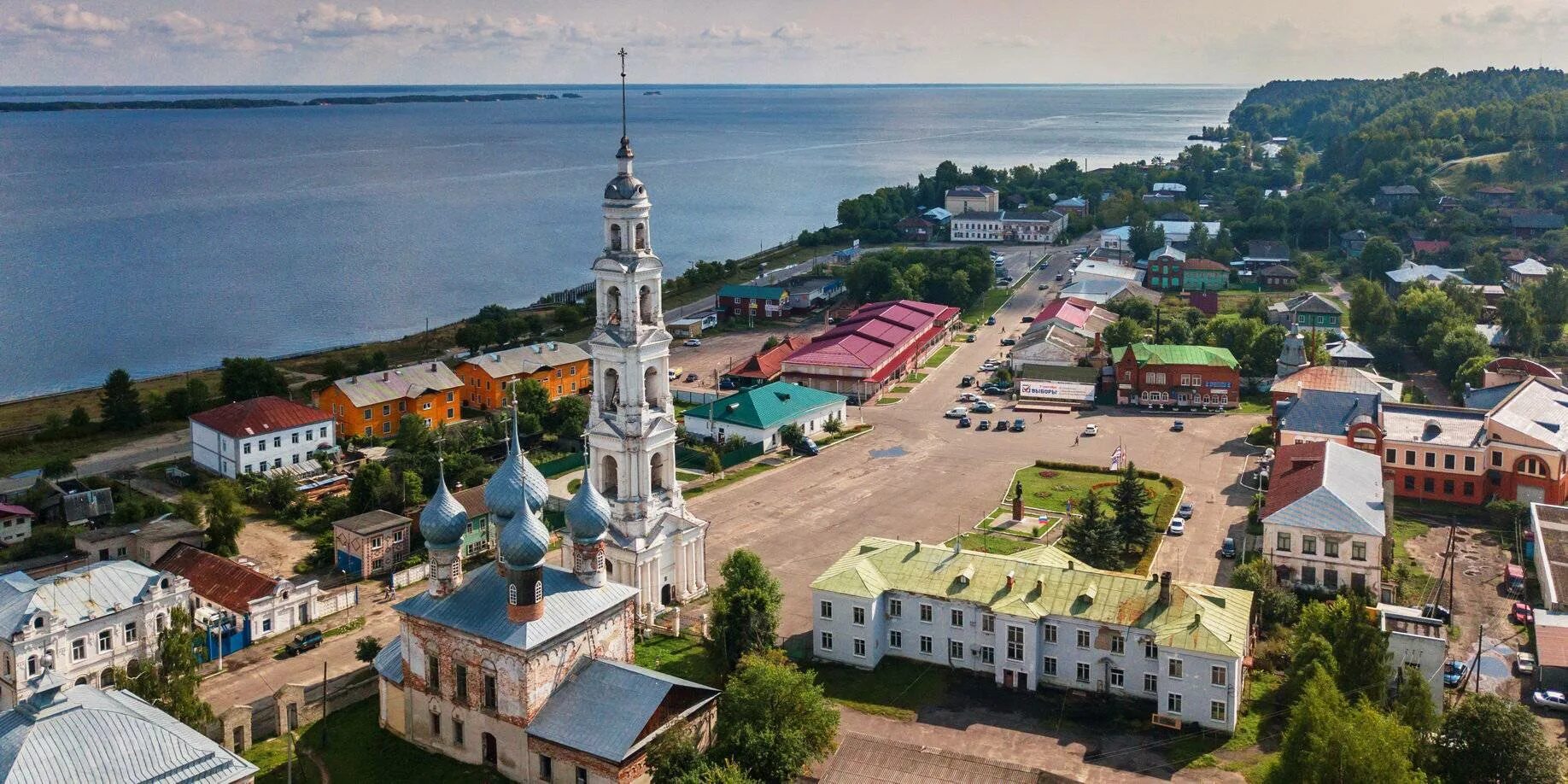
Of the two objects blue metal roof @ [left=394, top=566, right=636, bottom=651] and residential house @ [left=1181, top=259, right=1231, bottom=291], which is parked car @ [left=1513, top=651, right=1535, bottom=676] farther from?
residential house @ [left=1181, top=259, right=1231, bottom=291]

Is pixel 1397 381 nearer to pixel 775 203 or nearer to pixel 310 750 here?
pixel 310 750

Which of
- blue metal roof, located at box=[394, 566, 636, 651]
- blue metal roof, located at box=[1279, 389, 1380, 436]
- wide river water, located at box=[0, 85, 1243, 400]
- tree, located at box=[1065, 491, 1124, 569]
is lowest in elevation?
wide river water, located at box=[0, 85, 1243, 400]

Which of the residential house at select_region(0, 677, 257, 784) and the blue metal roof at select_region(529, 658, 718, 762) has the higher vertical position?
the residential house at select_region(0, 677, 257, 784)

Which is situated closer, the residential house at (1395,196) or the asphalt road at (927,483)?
the asphalt road at (927,483)

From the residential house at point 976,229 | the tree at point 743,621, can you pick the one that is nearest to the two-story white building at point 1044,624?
the tree at point 743,621

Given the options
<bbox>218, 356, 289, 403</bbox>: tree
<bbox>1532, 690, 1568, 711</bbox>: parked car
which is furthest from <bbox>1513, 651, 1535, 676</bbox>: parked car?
<bbox>218, 356, 289, 403</bbox>: tree

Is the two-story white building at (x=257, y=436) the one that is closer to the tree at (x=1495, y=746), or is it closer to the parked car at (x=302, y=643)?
the parked car at (x=302, y=643)

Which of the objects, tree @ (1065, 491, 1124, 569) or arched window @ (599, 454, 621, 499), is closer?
arched window @ (599, 454, 621, 499)
